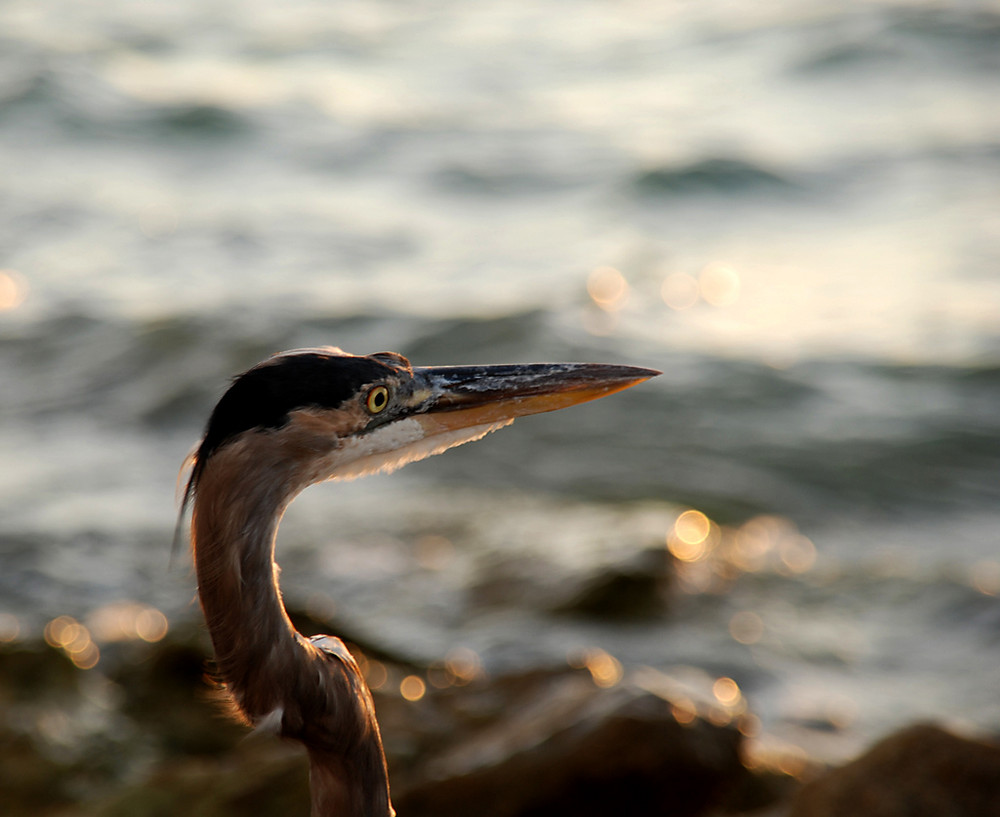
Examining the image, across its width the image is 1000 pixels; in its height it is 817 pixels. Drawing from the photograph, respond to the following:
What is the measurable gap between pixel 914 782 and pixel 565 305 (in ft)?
22.0

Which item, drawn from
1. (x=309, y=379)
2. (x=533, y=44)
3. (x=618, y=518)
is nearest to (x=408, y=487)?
(x=618, y=518)

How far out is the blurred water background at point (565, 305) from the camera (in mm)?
5871

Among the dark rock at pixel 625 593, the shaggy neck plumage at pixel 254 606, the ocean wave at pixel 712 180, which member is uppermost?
the shaggy neck plumage at pixel 254 606

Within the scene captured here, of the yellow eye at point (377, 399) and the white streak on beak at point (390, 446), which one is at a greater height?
the yellow eye at point (377, 399)

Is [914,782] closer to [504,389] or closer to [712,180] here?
[504,389]

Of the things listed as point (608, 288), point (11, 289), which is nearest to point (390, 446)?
point (608, 288)

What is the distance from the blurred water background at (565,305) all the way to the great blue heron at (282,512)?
1.72 metres

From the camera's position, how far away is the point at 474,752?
158 inches

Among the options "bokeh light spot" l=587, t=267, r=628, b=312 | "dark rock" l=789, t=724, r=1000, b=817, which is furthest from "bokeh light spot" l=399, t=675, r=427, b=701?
"bokeh light spot" l=587, t=267, r=628, b=312

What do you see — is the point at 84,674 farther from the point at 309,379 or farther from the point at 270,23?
the point at 270,23

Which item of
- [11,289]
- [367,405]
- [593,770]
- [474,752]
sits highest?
[367,405]

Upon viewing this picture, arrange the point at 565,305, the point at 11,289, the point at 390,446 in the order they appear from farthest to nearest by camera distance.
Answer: the point at 11,289, the point at 565,305, the point at 390,446

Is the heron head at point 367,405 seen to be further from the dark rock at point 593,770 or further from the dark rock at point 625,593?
the dark rock at point 625,593

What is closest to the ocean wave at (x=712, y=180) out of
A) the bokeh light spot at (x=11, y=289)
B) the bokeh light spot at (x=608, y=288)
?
the bokeh light spot at (x=608, y=288)
